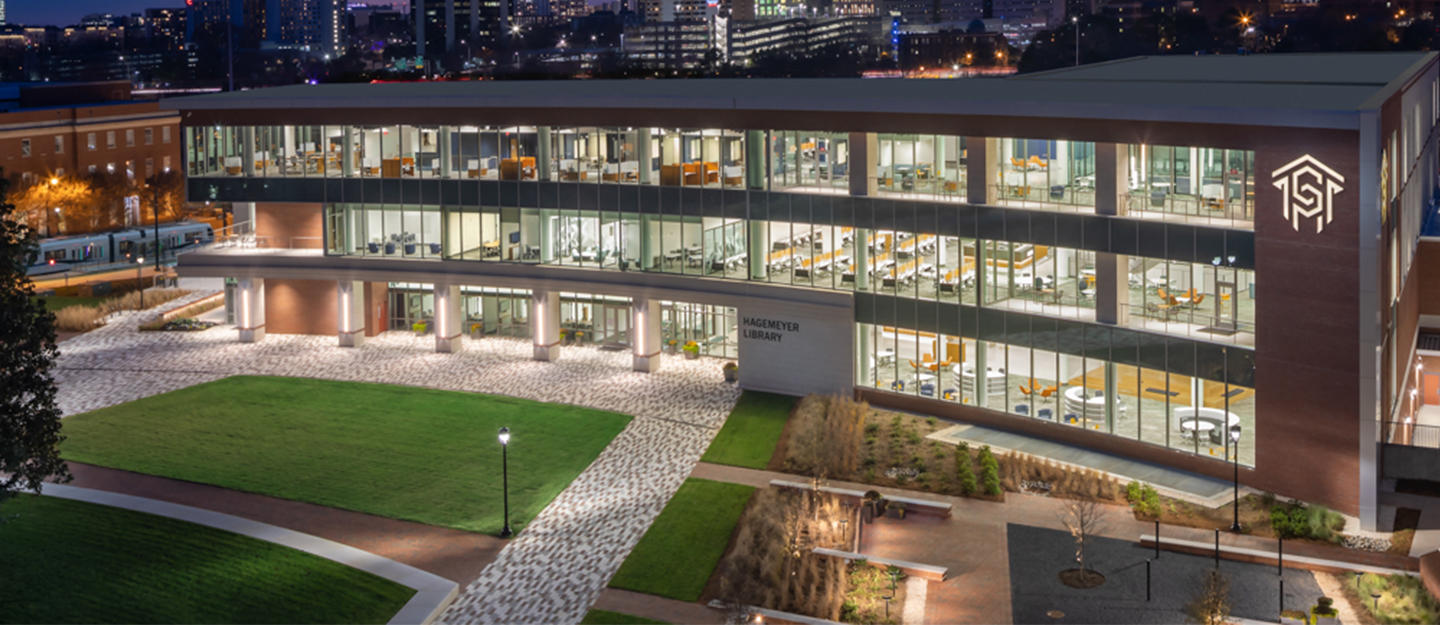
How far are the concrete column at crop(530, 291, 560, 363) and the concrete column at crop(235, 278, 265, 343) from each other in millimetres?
13640

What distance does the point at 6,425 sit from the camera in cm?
2980

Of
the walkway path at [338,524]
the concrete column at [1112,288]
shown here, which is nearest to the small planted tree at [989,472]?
the concrete column at [1112,288]

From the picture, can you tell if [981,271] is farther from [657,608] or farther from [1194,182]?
[657,608]

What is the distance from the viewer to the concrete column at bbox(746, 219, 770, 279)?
5162 cm

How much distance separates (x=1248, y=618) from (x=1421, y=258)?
24460 millimetres

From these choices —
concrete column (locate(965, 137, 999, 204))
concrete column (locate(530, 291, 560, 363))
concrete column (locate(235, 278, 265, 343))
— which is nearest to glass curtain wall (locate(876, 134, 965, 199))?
concrete column (locate(965, 137, 999, 204))

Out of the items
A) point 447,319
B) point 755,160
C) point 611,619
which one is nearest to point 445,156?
point 447,319

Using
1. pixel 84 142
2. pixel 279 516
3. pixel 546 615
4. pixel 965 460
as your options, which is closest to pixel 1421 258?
pixel 965 460

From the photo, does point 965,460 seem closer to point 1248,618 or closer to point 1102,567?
point 1102,567

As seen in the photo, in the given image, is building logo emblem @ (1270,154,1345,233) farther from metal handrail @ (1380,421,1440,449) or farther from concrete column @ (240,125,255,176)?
concrete column @ (240,125,255,176)

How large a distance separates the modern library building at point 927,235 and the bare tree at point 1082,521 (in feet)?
15.9

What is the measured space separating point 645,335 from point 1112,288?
19.9 meters

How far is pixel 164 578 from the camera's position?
33.2 meters

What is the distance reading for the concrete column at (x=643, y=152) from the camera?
53.7 metres
